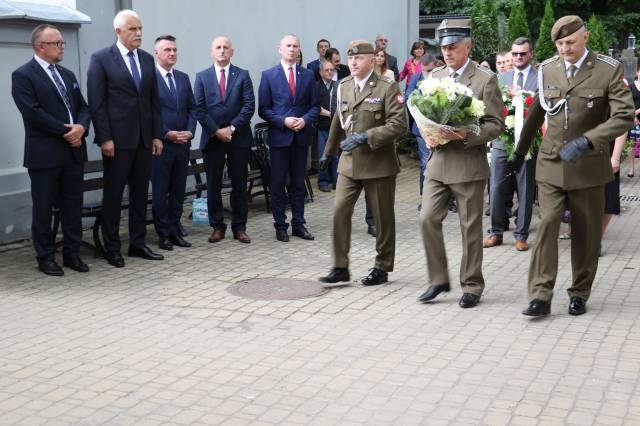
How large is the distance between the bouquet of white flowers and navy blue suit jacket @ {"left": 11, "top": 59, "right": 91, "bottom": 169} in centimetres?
331

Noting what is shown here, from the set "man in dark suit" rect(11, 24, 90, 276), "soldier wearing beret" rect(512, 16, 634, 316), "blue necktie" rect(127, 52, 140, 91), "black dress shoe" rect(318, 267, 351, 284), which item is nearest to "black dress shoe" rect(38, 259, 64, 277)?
"man in dark suit" rect(11, 24, 90, 276)

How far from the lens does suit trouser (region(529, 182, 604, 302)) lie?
698cm

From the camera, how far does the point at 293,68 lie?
10.4 m

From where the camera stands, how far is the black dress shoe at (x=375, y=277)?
8.18 meters

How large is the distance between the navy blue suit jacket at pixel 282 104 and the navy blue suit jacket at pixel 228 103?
0.21 meters

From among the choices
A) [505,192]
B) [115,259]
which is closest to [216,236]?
[115,259]

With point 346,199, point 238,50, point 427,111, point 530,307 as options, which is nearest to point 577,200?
point 530,307

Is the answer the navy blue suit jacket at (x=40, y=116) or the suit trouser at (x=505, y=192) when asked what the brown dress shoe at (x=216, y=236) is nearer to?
the navy blue suit jacket at (x=40, y=116)

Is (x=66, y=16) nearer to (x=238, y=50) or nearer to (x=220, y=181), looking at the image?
(x=220, y=181)

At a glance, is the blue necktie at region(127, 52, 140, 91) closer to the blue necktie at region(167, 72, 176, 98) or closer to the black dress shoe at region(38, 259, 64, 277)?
the blue necktie at region(167, 72, 176, 98)

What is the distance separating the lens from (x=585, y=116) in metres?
6.87

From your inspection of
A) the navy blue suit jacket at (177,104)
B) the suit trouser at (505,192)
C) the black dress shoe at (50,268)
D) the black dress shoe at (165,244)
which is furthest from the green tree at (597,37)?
the black dress shoe at (50,268)

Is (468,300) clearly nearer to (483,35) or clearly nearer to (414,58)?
(414,58)

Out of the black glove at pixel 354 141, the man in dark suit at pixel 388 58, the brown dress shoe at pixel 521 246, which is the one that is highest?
the man in dark suit at pixel 388 58
